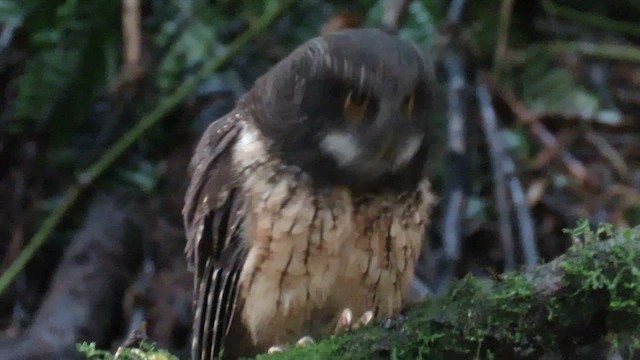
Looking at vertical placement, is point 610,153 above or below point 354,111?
below

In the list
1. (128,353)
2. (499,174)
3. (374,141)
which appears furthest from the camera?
(499,174)

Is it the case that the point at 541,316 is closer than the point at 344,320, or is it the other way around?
the point at 541,316

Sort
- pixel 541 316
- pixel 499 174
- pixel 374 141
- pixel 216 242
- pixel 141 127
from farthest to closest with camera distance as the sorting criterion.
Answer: pixel 141 127 < pixel 499 174 < pixel 216 242 < pixel 374 141 < pixel 541 316

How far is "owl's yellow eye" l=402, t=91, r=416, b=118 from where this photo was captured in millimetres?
1457

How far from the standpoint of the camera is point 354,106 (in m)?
1.46

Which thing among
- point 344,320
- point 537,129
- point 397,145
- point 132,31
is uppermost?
point 132,31

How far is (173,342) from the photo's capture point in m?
2.46

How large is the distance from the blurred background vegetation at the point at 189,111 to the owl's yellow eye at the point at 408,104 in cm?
99

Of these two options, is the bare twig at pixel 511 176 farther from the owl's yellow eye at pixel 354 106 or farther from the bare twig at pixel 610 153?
the owl's yellow eye at pixel 354 106

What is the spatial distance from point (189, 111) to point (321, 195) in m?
1.35

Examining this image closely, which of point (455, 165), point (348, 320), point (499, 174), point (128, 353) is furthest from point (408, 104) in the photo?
point (499, 174)

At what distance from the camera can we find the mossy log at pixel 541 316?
45.0 inches

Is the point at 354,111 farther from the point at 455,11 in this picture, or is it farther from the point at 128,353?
the point at 455,11

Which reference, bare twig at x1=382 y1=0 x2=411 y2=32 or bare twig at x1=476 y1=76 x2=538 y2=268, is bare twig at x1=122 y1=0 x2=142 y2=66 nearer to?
bare twig at x1=382 y1=0 x2=411 y2=32
